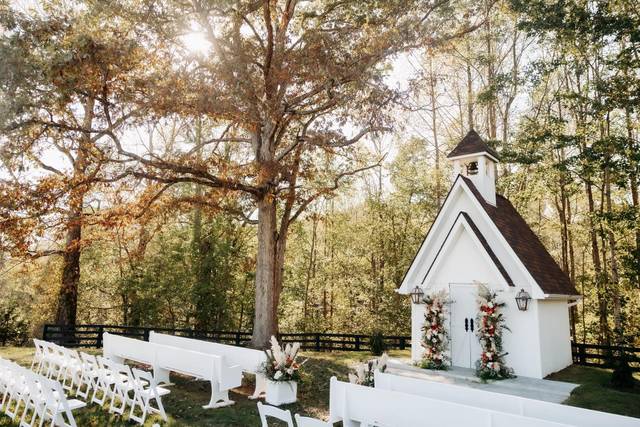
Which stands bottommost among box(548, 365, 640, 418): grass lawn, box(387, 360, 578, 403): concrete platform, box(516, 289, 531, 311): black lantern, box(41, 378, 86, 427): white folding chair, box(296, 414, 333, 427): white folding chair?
box(548, 365, 640, 418): grass lawn

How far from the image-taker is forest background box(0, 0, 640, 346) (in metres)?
13.1

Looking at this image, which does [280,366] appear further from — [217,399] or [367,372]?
[367,372]

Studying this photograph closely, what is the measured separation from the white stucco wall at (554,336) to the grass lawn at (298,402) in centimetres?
35

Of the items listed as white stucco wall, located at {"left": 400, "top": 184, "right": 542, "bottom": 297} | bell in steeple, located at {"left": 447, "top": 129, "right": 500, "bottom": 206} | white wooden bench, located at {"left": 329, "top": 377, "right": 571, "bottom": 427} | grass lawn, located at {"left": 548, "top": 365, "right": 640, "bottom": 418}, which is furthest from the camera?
bell in steeple, located at {"left": 447, "top": 129, "right": 500, "bottom": 206}

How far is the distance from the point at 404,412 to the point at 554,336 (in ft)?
28.5

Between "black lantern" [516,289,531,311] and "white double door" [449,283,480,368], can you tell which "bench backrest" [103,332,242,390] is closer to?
"white double door" [449,283,480,368]

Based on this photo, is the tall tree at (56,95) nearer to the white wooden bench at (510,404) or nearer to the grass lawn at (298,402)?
the grass lawn at (298,402)

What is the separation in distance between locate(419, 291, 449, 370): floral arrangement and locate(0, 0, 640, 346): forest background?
5.05 metres

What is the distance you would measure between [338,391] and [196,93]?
8897 millimetres

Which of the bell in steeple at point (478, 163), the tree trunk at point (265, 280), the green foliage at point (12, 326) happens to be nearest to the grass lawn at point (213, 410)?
the tree trunk at point (265, 280)

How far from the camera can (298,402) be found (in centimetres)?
901

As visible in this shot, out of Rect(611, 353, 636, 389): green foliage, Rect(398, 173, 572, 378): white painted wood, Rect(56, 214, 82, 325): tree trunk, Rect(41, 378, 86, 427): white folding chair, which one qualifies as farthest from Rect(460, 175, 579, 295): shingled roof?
Rect(56, 214, 82, 325): tree trunk

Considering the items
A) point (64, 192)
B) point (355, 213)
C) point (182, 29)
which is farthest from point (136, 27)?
point (355, 213)

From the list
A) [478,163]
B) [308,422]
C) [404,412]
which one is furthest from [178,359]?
[478,163]
